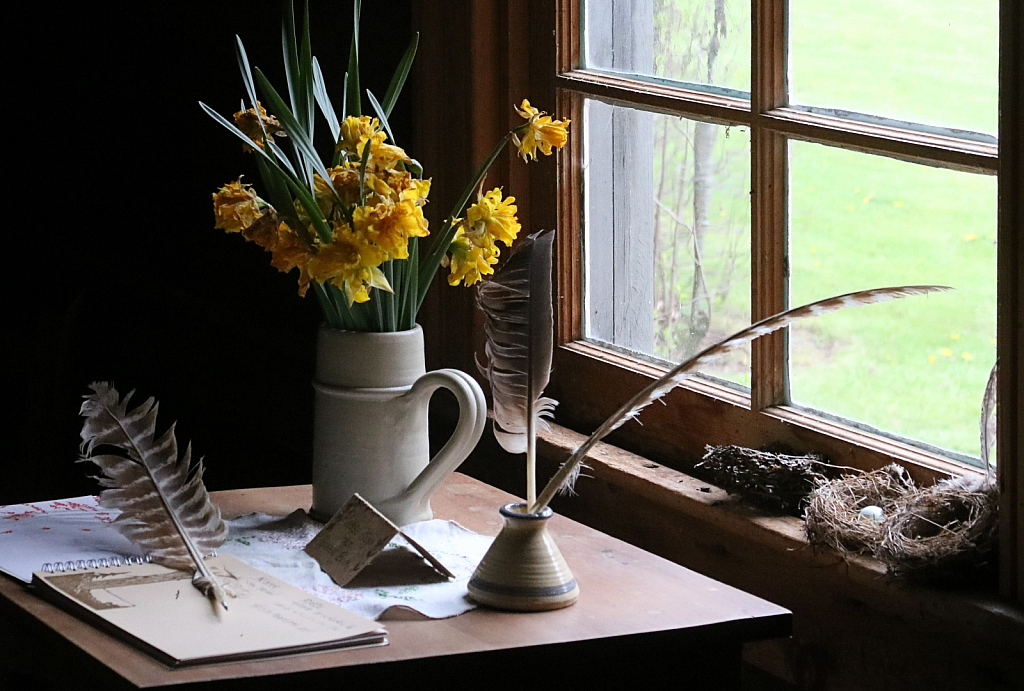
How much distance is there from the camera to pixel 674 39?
1707 mm

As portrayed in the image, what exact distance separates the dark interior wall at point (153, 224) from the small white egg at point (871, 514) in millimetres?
1257

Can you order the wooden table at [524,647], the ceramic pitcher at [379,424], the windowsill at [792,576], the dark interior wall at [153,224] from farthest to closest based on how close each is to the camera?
the dark interior wall at [153,224] → the ceramic pitcher at [379,424] → the windowsill at [792,576] → the wooden table at [524,647]

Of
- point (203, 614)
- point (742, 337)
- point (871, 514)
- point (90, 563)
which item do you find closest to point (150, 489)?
point (90, 563)

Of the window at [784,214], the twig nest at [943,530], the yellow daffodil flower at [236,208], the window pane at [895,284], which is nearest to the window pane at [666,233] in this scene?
the window at [784,214]

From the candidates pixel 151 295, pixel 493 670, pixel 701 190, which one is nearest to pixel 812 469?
pixel 701 190

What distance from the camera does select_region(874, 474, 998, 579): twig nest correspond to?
1.26 m

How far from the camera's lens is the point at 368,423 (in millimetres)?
1454

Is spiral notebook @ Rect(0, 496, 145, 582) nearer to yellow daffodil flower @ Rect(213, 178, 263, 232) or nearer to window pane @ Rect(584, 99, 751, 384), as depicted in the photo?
yellow daffodil flower @ Rect(213, 178, 263, 232)

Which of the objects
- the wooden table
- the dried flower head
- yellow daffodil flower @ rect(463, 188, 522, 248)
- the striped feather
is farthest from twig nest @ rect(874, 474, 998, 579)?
the dried flower head

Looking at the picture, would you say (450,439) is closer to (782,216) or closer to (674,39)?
(782,216)

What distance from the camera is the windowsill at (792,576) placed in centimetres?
124

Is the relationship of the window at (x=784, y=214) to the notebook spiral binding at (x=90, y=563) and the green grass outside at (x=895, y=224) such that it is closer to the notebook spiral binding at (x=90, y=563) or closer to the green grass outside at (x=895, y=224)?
the green grass outside at (x=895, y=224)

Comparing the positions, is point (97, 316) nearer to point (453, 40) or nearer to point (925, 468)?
point (453, 40)

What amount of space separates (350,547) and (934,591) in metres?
0.55
